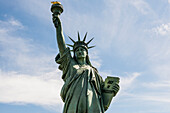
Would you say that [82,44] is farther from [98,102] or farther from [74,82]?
[98,102]

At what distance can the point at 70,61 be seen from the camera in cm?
881

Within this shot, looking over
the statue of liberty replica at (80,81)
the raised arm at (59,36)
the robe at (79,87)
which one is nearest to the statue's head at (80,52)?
the statue of liberty replica at (80,81)

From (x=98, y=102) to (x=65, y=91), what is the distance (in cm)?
125

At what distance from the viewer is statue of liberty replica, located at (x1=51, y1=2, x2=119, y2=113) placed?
25.0ft

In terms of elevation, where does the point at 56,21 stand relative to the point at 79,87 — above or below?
above

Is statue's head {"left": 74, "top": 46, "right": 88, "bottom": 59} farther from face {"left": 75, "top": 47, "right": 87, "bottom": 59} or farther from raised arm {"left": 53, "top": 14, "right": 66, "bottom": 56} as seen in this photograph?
raised arm {"left": 53, "top": 14, "right": 66, "bottom": 56}

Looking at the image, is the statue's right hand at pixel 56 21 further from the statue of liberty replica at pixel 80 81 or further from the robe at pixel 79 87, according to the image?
the robe at pixel 79 87

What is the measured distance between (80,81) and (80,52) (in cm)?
141

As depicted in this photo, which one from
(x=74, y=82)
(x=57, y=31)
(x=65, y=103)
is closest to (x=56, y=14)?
(x=57, y=31)

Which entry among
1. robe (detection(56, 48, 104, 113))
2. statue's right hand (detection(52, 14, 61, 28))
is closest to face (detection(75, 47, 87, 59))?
robe (detection(56, 48, 104, 113))

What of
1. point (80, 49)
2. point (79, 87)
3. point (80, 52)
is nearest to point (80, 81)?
point (79, 87)

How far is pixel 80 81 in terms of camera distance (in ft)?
26.2

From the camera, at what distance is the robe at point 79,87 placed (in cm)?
756

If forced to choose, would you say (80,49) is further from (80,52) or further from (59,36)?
(59,36)
